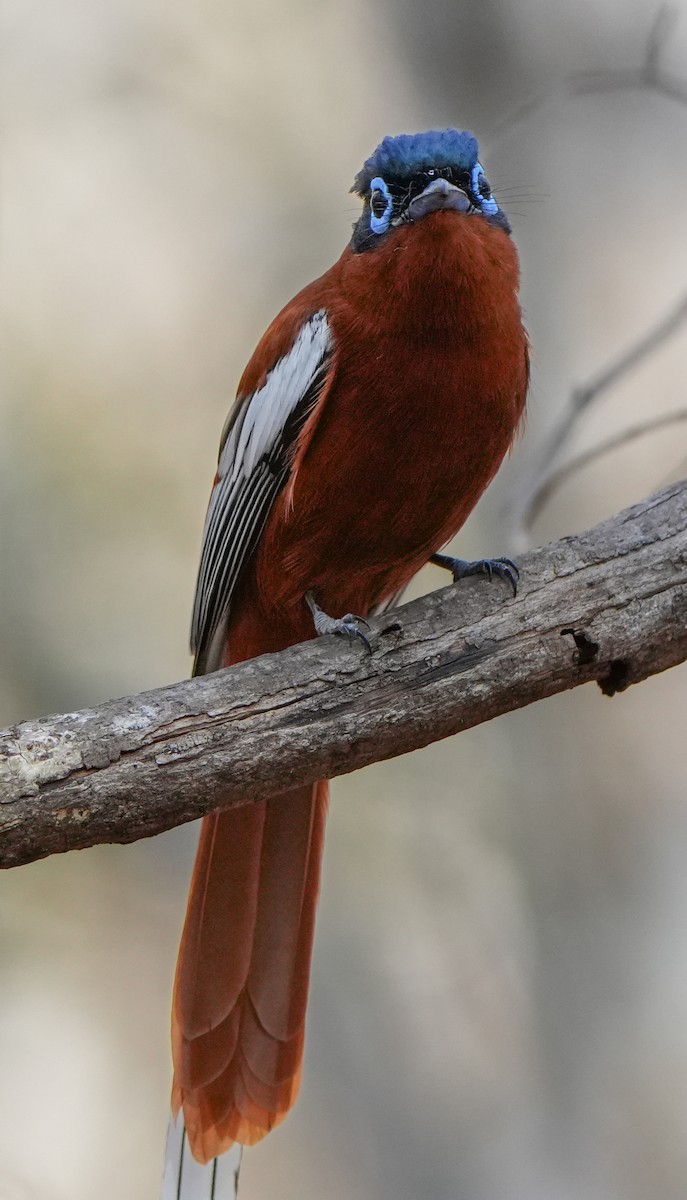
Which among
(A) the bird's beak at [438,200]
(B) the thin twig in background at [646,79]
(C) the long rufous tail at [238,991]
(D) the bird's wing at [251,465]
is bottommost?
(C) the long rufous tail at [238,991]

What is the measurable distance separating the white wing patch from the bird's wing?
144 cm

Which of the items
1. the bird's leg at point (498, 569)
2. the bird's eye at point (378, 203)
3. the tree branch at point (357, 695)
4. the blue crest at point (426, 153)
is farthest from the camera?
the bird's eye at point (378, 203)

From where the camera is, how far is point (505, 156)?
19.2 ft

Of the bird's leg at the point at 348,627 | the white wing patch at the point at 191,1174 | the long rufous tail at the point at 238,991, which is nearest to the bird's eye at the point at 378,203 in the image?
the bird's leg at the point at 348,627

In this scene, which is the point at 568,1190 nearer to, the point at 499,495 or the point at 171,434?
the point at 499,495

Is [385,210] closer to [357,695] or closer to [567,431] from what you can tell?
[567,431]

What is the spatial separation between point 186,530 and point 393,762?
1486 millimetres

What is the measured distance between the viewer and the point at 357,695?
2994 mm

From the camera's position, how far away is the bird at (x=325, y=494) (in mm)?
3498

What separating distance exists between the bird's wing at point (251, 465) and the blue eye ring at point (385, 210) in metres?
0.31

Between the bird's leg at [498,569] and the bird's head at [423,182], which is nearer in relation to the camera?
the bird's leg at [498,569]

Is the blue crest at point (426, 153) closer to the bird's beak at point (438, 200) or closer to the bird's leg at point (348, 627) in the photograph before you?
the bird's beak at point (438, 200)

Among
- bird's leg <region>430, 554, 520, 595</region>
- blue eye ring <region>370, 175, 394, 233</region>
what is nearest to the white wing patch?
bird's leg <region>430, 554, 520, 595</region>

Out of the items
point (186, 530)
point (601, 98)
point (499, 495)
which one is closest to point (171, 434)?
point (186, 530)
